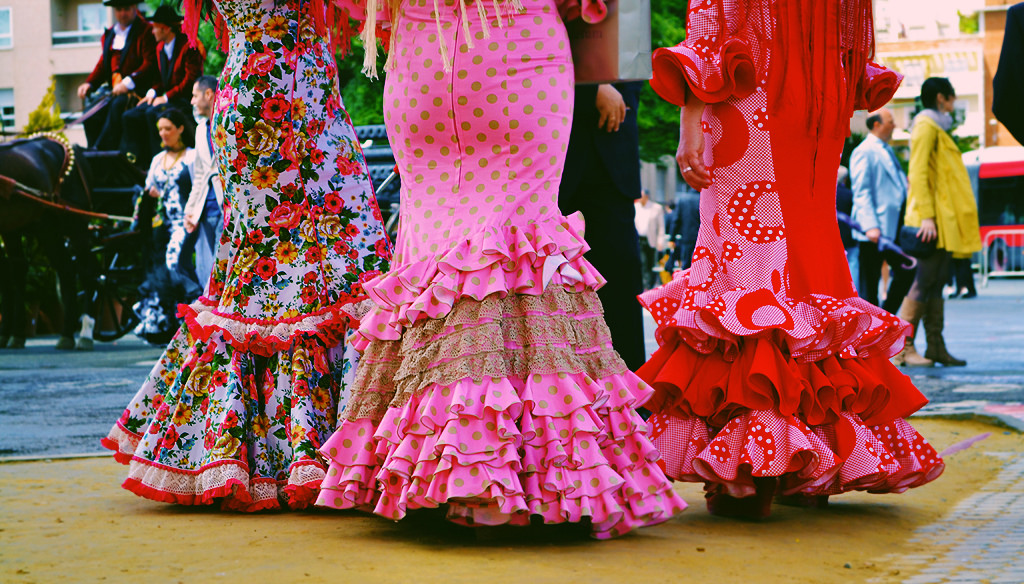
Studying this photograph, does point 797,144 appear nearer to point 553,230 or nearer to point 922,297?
point 553,230

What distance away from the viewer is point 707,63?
4.24m

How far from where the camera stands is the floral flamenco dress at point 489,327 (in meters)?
3.61

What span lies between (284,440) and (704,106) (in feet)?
6.09

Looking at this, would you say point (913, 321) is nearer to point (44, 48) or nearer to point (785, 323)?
point (785, 323)

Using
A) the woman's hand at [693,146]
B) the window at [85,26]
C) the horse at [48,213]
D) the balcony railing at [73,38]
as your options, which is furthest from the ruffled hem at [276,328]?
the balcony railing at [73,38]

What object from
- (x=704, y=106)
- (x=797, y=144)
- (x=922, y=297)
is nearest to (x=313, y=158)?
(x=704, y=106)

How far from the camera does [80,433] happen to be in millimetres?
6898

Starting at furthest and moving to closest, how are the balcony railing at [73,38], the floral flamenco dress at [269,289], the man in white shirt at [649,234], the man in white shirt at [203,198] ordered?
the balcony railing at [73,38], the man in white shirt at [649,234], the man in white shirt at [203,198], the floral flamenco dress at [269,289]

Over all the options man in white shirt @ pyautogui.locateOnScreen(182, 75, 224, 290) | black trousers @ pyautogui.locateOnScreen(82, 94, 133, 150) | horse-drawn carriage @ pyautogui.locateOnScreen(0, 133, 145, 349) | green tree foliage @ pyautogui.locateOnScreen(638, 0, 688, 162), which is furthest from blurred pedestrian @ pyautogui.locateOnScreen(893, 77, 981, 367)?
green tree foliage @ pyautogui.locateOnScreen(638, 0, 688, 162)

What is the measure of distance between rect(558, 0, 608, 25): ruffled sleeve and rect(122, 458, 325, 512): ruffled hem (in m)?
1.73

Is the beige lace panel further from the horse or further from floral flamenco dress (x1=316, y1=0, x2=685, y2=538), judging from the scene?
the horse

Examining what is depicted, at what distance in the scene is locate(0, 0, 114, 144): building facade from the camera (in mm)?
42125

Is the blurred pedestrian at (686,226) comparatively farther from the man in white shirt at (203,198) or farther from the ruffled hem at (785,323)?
the ruffled hem at (785,323)

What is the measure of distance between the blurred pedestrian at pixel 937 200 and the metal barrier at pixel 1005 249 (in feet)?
79.4
